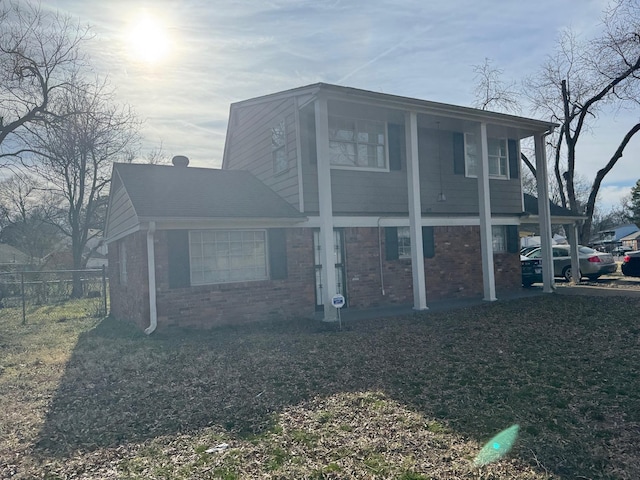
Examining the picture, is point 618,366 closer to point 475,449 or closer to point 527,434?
point 527,434

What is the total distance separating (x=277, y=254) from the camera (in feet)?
32.2

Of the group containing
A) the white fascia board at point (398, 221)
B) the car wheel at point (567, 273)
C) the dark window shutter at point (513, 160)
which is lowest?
the car wheel at point (567, 273)

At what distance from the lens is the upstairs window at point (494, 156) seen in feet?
41.8

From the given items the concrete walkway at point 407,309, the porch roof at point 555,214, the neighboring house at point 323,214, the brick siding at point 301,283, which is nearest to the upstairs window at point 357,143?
the neighboring house at point 323,214

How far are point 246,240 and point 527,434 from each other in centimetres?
704

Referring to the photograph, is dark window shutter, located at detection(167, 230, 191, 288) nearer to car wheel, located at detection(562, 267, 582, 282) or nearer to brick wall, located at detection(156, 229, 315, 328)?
brick wall, located at detection(156, 229, 315, 328)

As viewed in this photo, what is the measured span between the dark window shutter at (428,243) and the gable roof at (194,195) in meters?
3.70

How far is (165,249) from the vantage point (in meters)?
8.66

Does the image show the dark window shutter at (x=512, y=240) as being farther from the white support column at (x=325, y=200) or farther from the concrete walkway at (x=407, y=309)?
the white support column at (x=325, y=200)

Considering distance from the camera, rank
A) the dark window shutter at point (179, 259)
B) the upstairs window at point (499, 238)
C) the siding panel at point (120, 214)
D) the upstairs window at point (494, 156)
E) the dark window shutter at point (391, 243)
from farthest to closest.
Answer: the upstairs window at point (499, 238)
the upstairs window at point (494, 156)
the dark window shutter at point (391, 243)
the siding panel at point (120, 214)
the dark window shutter at point (179, 259)

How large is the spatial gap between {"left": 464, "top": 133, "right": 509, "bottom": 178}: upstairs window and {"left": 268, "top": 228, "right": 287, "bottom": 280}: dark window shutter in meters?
6.10

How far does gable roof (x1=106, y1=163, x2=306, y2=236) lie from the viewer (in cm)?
860

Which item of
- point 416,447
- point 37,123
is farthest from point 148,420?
point 37,123

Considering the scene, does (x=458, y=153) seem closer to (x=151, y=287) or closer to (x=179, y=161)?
(x=179, y=161)
